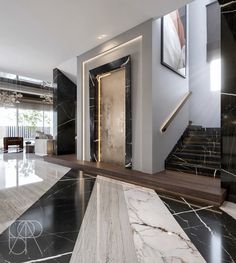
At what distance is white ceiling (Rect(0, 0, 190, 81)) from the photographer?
3.24 metres

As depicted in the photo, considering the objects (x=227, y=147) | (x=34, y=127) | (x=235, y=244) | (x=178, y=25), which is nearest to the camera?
(x=235, y=244)

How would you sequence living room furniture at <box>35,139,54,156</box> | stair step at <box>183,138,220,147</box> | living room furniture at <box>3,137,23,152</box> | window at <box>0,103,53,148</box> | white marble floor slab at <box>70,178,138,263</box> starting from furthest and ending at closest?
window at <box>0,103,53,148</box>
living room furniture at <box>3,137,23,152</box>
living room furniture at <box>35,139,54,156</box>
stair step at <box>183,138,220,147</box>
white marble floor slab at <box>70,178,138,263</box>

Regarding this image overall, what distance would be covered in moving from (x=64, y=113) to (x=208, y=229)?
590 centimetres

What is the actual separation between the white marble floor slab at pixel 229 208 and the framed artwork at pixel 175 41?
9.26 feet

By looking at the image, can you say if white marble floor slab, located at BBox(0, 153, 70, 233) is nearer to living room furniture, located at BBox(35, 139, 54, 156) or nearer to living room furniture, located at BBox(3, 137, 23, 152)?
living room furniture, located at BBox(35, 139, 54, 156)

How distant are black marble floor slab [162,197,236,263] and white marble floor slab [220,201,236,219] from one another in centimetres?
8

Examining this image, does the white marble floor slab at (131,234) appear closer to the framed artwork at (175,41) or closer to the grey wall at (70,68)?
the framed artwork at (175,41)

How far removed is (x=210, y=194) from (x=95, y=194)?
170 centimetres

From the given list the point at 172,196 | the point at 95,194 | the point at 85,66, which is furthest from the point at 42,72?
the point at 172,196

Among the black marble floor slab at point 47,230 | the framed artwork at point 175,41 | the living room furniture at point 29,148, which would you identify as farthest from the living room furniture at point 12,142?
the framed artwork at point 175,41

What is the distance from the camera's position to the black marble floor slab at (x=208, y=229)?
5.11 feet

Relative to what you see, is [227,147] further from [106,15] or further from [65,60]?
[65,60]

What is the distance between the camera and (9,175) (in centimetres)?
424

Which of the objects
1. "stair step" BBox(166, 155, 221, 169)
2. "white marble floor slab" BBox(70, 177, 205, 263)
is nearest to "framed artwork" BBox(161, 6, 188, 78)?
"stair step" BBox(166, 155, 221, 169)
